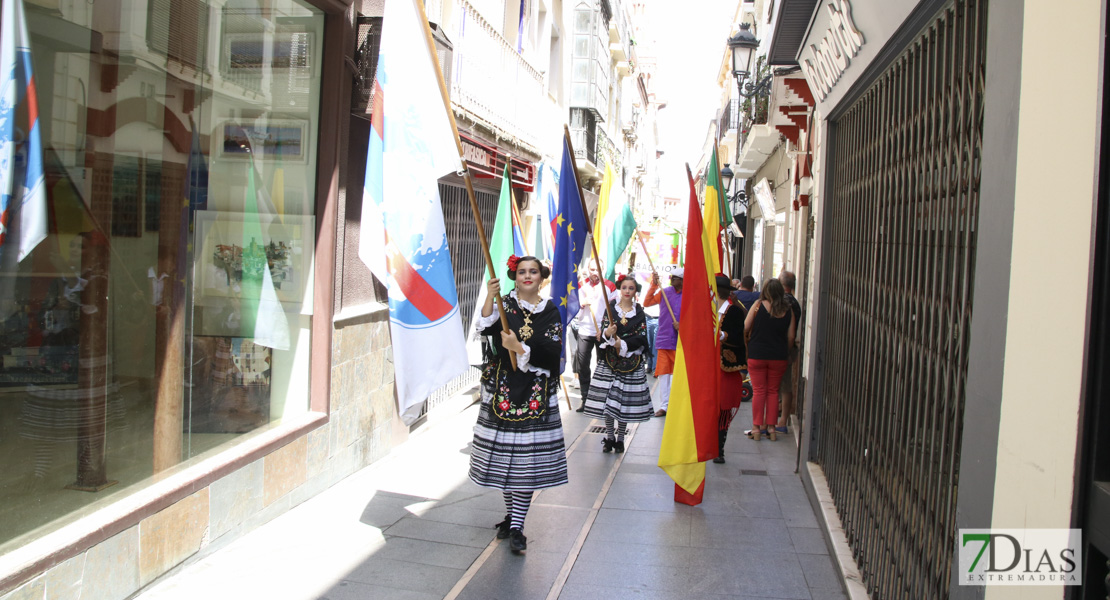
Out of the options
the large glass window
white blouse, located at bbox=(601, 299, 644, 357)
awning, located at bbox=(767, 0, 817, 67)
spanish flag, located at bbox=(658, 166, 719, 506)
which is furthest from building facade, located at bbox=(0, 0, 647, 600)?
awning, located at bbox=(767, 0, 817, 67)

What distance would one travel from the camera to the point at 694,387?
253 inches

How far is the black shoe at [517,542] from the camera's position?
17.7ft

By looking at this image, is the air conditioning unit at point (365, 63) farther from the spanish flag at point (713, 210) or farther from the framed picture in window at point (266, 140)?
the spanish flag at point (713, 210)

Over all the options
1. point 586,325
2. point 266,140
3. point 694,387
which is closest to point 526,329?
point 694,387

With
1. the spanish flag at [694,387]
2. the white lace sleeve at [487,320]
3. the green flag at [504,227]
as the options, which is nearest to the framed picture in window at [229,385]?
the white lace sleeve at [487,320]

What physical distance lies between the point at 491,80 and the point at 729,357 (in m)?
4.89

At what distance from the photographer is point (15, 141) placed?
12.5 ft

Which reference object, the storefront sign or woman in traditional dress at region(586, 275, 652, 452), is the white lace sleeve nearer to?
woman in traditional dress at region(586, 275, 652, 452)

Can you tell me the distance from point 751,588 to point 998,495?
8.51 ft

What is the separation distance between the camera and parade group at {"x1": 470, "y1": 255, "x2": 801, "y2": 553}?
555 cm

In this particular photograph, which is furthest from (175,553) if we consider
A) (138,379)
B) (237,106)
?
(237,106)

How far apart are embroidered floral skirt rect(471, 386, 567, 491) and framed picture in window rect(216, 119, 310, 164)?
2431 mm

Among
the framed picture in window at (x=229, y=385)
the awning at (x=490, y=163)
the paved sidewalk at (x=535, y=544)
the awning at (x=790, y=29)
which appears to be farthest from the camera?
the awning at (x=490, y=163)

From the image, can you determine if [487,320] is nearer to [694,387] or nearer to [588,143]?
[694,387]
